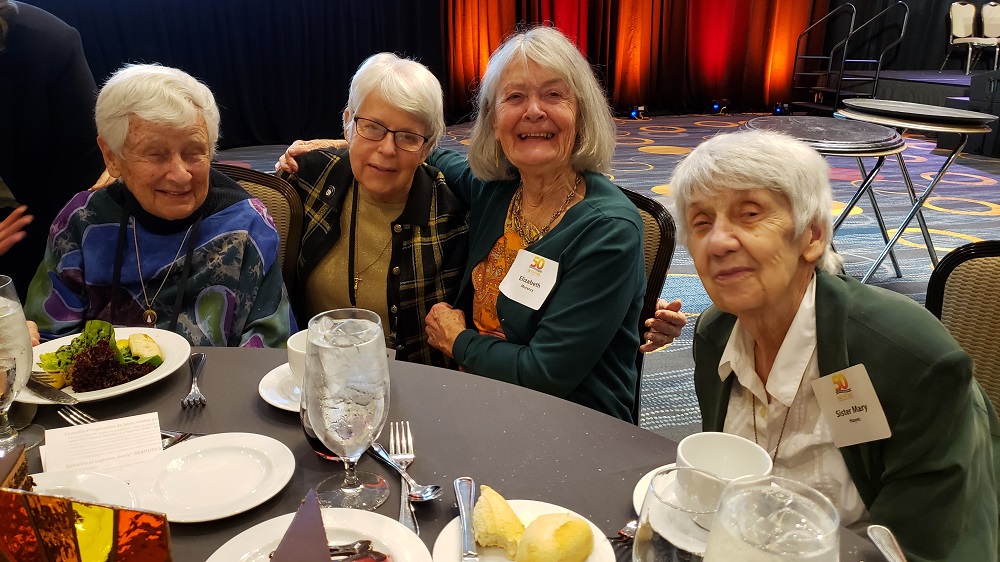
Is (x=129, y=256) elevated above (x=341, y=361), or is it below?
below

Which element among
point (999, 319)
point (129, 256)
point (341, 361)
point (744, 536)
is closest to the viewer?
point (744, 536)

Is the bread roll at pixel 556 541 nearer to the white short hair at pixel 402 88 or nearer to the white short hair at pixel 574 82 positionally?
the white short hair at pixel 574 82

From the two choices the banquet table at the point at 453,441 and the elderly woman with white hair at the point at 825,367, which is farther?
the elderly woman with white hair at the point at 825,367

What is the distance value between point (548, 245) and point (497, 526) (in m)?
1.12

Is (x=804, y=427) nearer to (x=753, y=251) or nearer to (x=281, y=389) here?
(x=753, y=251)

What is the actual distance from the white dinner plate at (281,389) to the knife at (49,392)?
311 mm

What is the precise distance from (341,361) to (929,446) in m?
0.98

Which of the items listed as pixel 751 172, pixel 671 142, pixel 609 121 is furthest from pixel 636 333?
pixel 671 142

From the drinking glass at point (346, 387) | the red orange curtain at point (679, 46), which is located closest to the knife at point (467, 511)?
the drinking glass at point (346, 387)

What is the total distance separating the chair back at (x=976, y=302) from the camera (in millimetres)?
1461

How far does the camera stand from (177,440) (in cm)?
108

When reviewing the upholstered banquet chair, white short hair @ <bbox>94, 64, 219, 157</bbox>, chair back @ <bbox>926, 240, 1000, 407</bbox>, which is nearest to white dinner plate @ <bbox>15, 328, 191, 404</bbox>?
white short hair @ <bbox>94, 64, 219, 157</bbox>

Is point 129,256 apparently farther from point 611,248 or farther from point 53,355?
point 611,248

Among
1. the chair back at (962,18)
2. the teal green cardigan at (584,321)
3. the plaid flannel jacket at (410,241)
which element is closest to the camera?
the teal green cardigan at (584,321)
